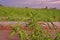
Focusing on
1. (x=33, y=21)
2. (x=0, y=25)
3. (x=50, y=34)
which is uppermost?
(x=33, y=21)

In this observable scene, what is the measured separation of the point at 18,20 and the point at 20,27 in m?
0.11

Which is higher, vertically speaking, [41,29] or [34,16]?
[34,16]

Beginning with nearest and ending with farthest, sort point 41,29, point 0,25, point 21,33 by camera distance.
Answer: point 21,33 → point 41,29 → point 0,25

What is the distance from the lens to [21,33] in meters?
2.99

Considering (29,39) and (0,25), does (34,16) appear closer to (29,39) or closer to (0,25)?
(29,39)

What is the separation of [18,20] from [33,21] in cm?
20

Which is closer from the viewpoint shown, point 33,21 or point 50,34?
point 33,21

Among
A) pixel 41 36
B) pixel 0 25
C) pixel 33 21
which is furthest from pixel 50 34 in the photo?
pixel 0 25

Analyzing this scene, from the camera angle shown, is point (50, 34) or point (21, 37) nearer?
point (21, 37)

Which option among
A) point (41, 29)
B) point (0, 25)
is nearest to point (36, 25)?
point (41, 29)

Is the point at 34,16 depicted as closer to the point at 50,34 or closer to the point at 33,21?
the point at 33,21

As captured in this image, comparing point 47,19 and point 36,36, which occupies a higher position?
point 47,19

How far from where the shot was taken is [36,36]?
3.19m

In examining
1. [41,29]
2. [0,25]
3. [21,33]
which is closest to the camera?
[21,33]
